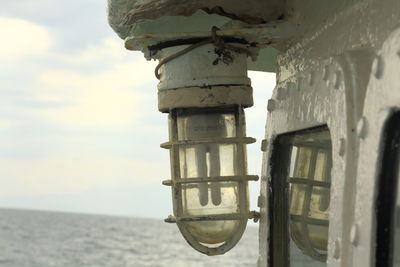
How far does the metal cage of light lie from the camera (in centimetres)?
244

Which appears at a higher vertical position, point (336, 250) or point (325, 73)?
point (325, 73)

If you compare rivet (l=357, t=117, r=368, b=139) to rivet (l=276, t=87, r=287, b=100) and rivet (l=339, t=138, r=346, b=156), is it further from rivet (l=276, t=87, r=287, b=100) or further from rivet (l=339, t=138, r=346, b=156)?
rivet (l=276, t=87, r=287, b=100)

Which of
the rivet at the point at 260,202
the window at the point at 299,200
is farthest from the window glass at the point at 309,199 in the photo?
the rivet at the point at 260,202

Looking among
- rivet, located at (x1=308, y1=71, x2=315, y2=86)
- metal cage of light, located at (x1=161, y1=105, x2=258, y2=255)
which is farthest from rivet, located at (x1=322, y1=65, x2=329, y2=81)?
metal cage of light, located at (x1=161, y1=105, x2=258, y2=255)

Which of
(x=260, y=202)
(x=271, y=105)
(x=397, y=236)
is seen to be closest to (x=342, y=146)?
A: (x=397, y=236)

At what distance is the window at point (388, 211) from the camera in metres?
1.51

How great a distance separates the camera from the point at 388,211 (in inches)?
60.6

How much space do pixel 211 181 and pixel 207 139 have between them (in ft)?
0.41

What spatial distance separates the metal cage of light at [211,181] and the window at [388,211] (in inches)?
36.4

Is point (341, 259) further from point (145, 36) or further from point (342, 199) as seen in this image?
point (145, 36)

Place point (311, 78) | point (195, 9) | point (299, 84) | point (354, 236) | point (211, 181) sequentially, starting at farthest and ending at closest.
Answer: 1. point (211, 181)
2. point (195, 9)
3. point (299, 84)
4. point (311, 78)
5. point (354, 236)

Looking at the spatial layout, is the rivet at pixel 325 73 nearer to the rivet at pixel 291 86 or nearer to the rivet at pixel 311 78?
the rivet at pixel 311 78

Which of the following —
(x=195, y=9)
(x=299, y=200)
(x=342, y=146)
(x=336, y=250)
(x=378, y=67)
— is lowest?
(x=336, y=250)

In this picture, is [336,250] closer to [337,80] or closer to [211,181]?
[337,80]
